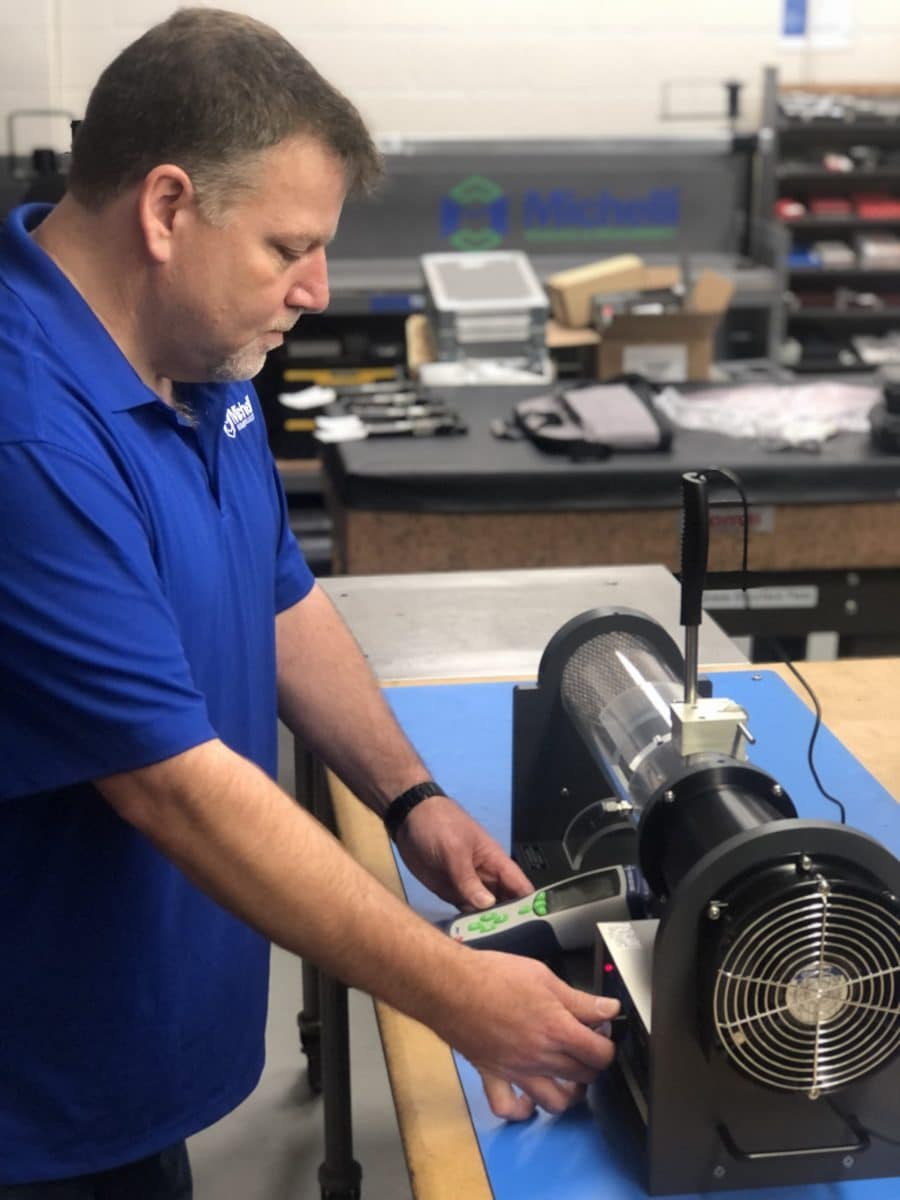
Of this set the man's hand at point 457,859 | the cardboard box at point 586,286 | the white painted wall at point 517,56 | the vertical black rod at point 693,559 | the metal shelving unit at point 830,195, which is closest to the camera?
the vertical black rod at point 693,559

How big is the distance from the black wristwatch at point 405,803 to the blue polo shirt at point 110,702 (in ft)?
0.42

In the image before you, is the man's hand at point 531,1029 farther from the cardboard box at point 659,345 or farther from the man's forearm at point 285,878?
the cardboard box at point 659,345

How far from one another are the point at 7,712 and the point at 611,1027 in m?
0.46

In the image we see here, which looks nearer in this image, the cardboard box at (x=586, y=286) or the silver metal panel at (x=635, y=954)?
the silver metal panel at (x=635, y=954)

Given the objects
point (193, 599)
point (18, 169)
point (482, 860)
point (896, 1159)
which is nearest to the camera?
point (896, 1159)

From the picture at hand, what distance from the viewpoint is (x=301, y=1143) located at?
2.17m

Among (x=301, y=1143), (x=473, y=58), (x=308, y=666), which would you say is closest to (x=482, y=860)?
(x=308, y=666)

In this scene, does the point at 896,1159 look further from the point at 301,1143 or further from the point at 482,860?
the point at 301,1143

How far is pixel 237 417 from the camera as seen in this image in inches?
50.1

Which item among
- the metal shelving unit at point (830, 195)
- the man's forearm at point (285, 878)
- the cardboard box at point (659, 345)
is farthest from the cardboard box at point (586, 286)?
the man's forearm at point (285, 878)

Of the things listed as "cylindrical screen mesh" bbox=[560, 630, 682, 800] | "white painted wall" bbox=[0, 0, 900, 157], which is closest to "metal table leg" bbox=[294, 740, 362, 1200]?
"cylindrical screen mesh" bbox=[560, 630, 682, 800]

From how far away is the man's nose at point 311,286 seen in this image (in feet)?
3.55

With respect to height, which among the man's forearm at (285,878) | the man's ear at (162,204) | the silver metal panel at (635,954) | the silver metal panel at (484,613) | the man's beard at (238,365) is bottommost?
the silver metal panel at (484,613)

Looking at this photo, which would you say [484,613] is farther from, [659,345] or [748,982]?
[659,345]
